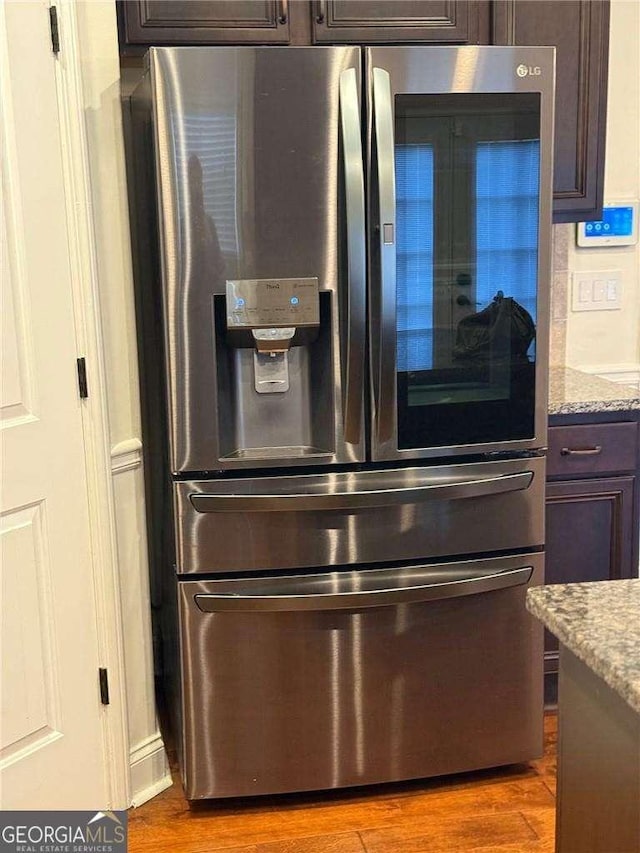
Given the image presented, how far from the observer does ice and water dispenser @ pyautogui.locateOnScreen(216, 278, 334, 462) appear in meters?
2.19

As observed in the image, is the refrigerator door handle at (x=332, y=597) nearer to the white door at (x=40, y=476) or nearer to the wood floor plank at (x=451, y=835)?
the white door at (x=40, y=476)

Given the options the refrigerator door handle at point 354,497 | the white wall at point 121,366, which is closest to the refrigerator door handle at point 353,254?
the refrigerator door handle at point 354,497

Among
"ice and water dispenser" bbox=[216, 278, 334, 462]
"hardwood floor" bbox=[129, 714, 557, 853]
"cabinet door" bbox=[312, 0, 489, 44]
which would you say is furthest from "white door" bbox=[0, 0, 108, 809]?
"cabinet door" bbox=[312, 0, 489, 44]

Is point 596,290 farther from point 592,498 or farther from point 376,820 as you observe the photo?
point 376,820

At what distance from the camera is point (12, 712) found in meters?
2.16

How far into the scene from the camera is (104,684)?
7.70ft

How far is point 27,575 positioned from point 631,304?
7.06 ft

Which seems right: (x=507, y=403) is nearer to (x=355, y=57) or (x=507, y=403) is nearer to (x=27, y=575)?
(x=355, y=57)

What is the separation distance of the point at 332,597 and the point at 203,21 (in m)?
1.41

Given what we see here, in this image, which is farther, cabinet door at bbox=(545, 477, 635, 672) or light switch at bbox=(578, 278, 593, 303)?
light switch at bbox=(578, 278, 593, 303)

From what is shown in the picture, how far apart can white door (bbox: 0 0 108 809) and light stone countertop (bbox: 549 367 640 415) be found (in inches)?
50.4

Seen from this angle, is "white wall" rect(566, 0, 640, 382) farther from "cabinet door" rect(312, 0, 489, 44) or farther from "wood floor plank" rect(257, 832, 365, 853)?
"wood floor plank" rect(257, 832, 365, 853)

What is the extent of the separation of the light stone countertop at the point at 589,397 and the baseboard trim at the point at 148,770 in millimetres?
1356

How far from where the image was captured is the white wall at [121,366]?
7.27ft
